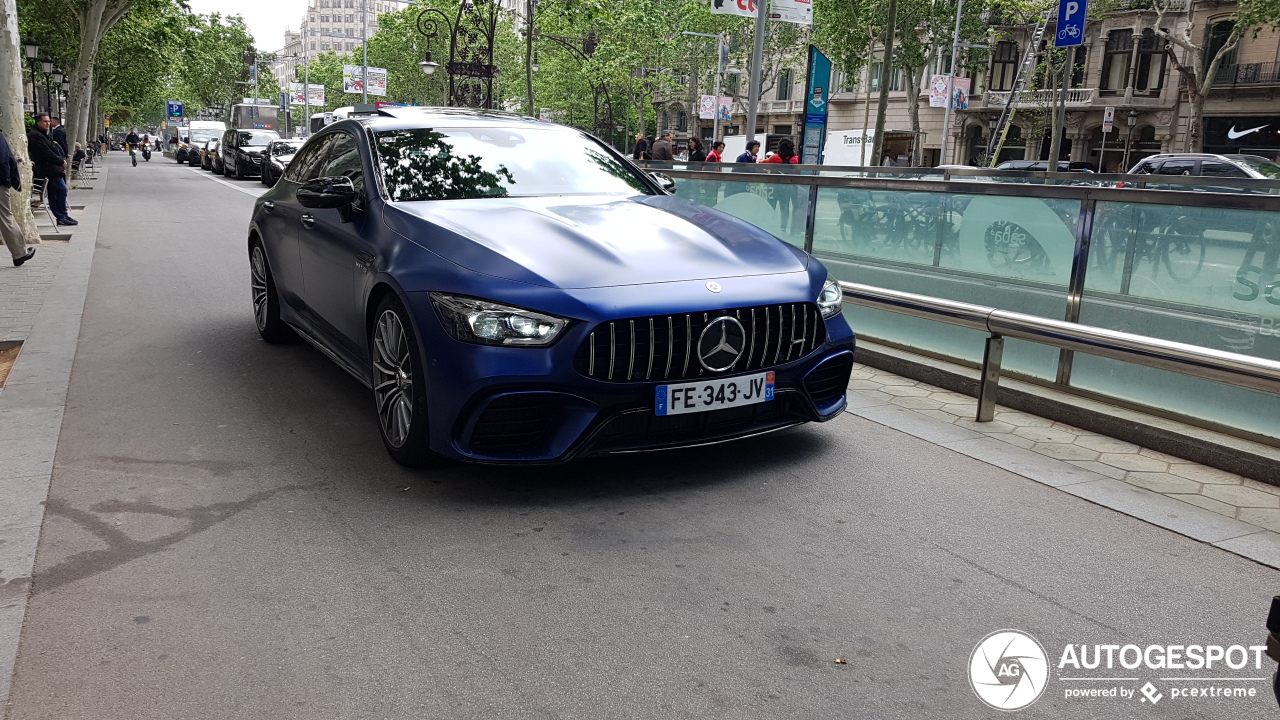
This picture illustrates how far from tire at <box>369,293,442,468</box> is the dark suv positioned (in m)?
32.6

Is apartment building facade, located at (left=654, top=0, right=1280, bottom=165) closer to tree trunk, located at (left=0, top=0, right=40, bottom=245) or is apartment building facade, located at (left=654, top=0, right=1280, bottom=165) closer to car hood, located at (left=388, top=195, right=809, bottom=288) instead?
tree trunk, located at (left=0, top=0, right=40, bottom=245)

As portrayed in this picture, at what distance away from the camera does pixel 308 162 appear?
642cm

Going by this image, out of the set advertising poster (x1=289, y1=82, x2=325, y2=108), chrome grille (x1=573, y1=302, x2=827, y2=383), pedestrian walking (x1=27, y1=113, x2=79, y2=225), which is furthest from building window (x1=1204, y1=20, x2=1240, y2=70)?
advertising poster (x1=289, y1=82, x2=325, y2=108)

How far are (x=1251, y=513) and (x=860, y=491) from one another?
1.61m

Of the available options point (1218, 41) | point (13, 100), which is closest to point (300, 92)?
point (1218, 41)

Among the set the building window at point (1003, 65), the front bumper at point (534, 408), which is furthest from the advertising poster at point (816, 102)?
the building window at point (1003, 65)

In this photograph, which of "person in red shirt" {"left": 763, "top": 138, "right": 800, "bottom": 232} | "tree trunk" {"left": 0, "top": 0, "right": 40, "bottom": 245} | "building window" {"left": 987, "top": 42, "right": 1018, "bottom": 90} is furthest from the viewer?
"building window" {"left": 987, "top": 42, "right": 1018, "bottom": 90}

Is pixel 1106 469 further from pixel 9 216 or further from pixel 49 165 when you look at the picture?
pixel 49 165

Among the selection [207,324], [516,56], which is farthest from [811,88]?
[516,56]

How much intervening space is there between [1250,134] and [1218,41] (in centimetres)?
406

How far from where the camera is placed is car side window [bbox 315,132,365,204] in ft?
17.4

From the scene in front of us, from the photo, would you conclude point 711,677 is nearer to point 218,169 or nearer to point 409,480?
point 409,480

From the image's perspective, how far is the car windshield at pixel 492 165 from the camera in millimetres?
5180

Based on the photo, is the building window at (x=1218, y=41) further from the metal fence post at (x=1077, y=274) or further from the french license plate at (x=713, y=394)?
the french license plate at (x=713, y=394)
